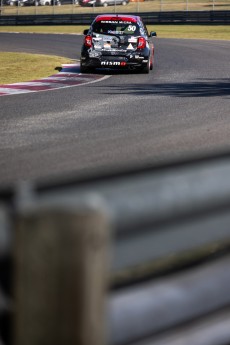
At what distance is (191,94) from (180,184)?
17.0m

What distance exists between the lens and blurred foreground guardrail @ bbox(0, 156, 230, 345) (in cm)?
233

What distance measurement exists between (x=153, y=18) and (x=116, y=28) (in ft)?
119

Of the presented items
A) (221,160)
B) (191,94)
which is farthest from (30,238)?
(191,94)

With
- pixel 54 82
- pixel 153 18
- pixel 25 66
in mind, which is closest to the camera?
pixel 54 82

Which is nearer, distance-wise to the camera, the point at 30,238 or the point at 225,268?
the point at 30,238

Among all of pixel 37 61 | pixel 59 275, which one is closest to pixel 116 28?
pixel 37 61

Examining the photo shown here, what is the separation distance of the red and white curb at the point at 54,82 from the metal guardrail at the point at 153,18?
31.9 meters

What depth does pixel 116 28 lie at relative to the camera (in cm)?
2547

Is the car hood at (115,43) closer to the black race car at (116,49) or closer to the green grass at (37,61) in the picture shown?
the black race car at (116,49)

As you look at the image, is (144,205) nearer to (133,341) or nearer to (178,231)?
(178,231)

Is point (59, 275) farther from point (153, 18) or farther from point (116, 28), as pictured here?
point (153, 18)

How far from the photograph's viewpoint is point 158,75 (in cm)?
2477

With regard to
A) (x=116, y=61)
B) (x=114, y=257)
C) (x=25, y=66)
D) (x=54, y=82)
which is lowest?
(x=25, y=66)

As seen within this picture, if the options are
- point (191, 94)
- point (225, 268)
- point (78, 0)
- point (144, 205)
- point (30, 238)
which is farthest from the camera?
point (78, 0)
